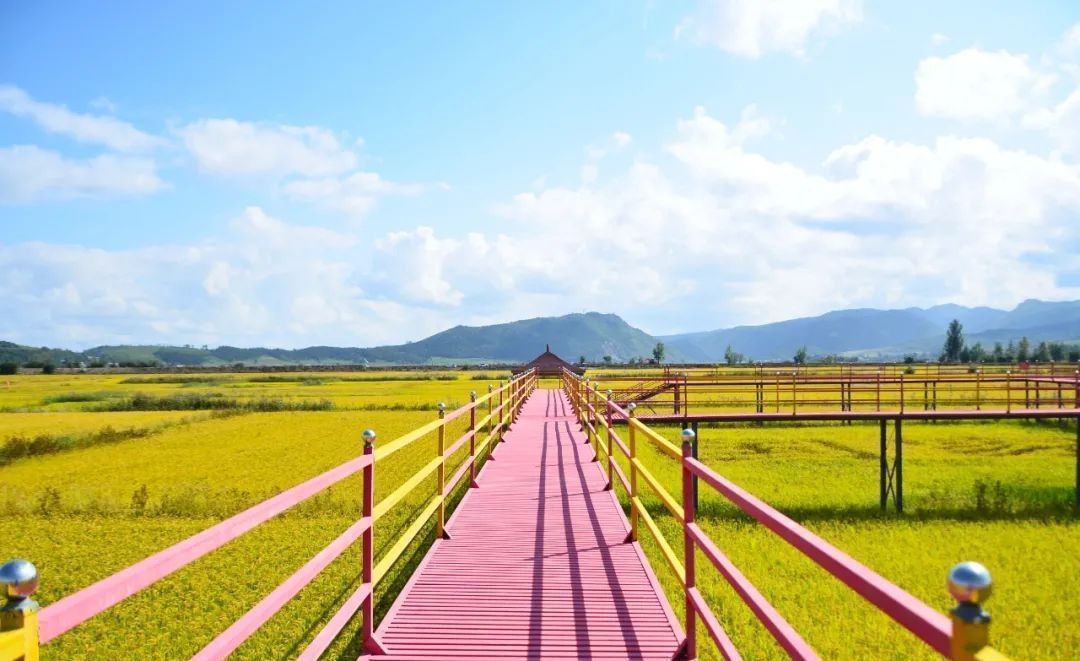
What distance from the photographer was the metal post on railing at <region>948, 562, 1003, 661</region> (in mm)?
1471

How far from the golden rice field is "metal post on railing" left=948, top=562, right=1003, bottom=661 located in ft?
16.5

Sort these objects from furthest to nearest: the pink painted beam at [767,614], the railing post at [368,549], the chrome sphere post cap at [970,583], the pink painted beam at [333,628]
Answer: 1. the railing post at [368,549]
2. the pink painted beam at [333,628]
3. the pink painted beam at [767,614]
4. the chrome sphere post cap at [970,583]

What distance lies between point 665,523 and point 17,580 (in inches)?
425

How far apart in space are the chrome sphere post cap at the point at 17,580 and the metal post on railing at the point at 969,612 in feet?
6.27

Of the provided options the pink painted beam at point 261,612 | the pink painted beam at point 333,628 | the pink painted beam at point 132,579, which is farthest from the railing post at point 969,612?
the pink painted beam at point 333,628

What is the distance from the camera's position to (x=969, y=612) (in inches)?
59.9

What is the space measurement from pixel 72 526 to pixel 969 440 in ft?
79.2

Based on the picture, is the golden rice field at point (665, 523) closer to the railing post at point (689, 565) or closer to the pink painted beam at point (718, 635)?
the railing post at point (689, 565)

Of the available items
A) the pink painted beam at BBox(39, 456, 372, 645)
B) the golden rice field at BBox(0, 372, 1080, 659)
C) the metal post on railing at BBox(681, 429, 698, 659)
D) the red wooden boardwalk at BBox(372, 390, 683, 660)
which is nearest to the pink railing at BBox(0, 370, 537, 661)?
the pink painted beam at BBox(39, 456, 372, 645)

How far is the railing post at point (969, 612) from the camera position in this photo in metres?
1.47

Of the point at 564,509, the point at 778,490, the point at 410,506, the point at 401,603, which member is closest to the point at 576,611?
the point at 401,603

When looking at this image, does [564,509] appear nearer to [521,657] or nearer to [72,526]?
[521,657]

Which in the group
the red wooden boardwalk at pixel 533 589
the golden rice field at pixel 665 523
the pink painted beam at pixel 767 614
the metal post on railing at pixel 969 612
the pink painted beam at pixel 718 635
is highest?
the metal post on railing at pixel 969 612

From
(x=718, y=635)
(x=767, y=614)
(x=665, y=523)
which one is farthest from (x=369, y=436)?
(x=665, y=523)
